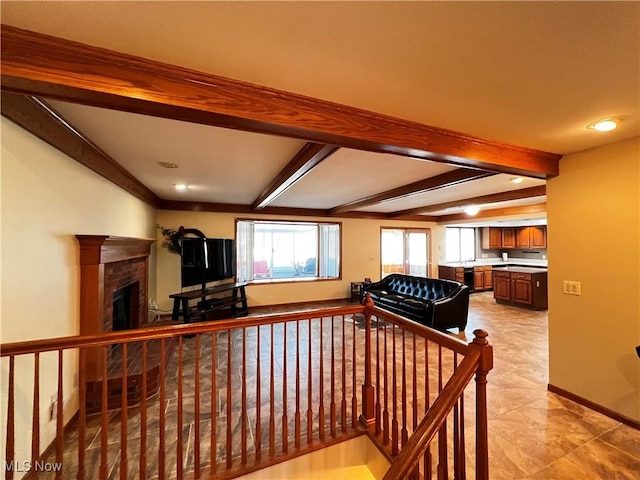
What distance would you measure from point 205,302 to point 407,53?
457 centimetres

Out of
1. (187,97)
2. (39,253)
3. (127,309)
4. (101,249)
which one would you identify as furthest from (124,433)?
(127,309)

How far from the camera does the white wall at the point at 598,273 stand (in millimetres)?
2152

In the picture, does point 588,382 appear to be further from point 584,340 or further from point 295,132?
point 295,132

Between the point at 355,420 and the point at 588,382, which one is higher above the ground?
the point at 588,382

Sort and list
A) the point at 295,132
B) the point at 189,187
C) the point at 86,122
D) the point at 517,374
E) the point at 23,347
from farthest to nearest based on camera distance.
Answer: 1. the point at 189,187
2. the point at 517,374
3. the point at 86,122
4. the point at 295,132
5. the point at 23,347

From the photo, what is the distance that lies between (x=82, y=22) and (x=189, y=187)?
10.6 ft

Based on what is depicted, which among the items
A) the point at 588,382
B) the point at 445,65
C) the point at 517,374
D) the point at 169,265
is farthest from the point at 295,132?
the point at 169,265

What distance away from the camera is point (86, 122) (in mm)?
1966

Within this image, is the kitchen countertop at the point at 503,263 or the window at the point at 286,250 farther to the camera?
the kitchen countertop at the point at 503,263

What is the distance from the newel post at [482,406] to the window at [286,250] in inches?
208

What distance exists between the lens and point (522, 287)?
6.12m

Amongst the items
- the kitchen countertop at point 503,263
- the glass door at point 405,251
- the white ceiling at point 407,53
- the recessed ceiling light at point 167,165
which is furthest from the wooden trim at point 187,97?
the kitchen countertop at point 503,263

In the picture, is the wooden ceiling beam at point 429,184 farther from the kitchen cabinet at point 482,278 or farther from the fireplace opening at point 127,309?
the kitchen cabinet at point 482,278

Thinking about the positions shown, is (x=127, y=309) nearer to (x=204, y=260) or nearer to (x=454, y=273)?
(x=204, y=260)
